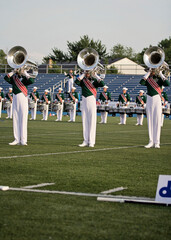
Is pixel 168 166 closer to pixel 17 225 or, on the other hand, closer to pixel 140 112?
pixel 17 225

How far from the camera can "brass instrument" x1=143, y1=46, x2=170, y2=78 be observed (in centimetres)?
1232

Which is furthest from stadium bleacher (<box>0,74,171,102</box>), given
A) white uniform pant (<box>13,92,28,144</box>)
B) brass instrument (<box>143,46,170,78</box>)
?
white uniform pant (<box>13,92,28,144</box>)

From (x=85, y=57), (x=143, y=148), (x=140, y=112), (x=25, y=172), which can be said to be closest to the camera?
(x=25, y=172)

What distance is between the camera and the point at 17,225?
4434 millimetres

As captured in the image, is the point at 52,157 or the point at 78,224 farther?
the point at 52,157

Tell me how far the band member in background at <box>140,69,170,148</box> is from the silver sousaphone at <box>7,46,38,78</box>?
255 cm

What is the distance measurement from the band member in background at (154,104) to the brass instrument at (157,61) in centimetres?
12

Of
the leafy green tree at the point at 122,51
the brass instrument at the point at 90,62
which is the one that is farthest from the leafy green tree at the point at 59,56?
the brass instrument at the point at 90,62

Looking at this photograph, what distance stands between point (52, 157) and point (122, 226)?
5.15m

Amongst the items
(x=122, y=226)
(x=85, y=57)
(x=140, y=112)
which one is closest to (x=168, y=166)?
(x=122, y=226)

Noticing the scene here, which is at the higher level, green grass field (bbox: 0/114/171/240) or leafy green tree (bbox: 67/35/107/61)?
leafy green tree (bbox: 67/35/107/61)

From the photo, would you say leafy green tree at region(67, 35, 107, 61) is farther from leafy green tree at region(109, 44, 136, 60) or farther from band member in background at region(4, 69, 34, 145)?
band member in background at region(4, 69, 34, 145)

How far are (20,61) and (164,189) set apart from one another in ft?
26.1

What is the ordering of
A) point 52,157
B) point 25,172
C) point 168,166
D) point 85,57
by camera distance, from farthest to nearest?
point 85,57 < point 52,157 < point 168,166 < point 25,172
